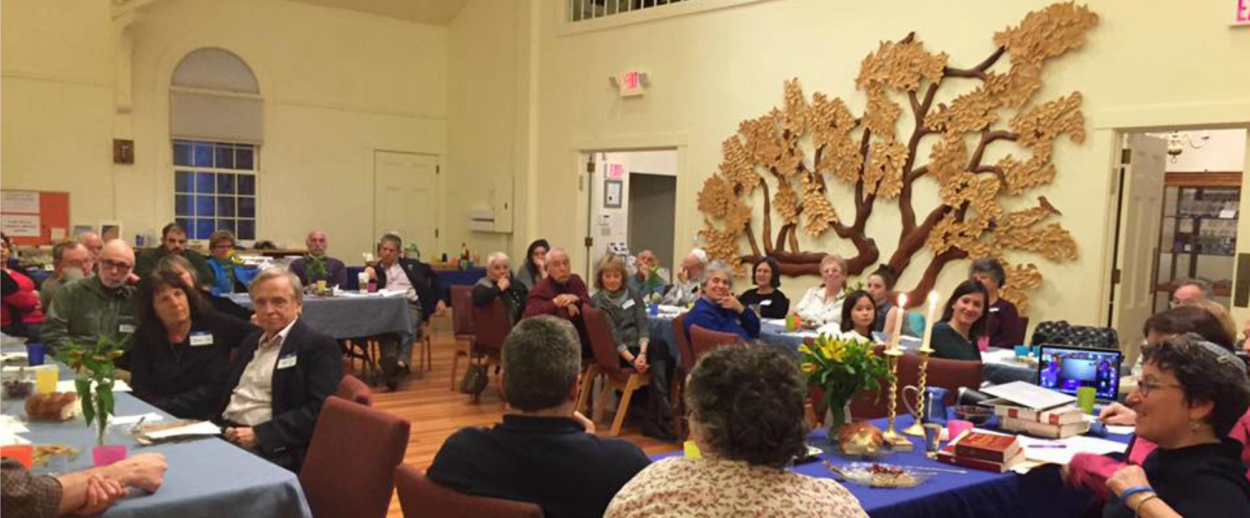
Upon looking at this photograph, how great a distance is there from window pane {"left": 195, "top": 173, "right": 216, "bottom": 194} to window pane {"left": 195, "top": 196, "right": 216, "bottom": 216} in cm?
8

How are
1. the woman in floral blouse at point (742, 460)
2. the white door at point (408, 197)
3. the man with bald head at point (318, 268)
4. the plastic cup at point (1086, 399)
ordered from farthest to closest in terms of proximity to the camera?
1. the white door at point (408, 197)
2. the man with bald head at point (318, 268)
3. the plastic cup at point (1086, 399)
4. the woman in floral blouse at point (742, 460)

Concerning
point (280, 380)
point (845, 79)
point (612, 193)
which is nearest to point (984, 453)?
point (280, 380)

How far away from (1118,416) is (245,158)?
10.2 m

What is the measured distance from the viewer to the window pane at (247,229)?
11.0m

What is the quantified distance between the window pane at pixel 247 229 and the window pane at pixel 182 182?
0.68 metres

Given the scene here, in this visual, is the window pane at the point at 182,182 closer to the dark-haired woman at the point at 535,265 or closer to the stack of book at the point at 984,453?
the dark-haired woman at the point at 535,265

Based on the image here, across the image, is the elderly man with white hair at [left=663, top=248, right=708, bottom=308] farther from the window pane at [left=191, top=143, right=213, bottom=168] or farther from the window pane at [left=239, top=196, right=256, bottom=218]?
the window pane at [left=191, top=143, right=213, bottom=168]

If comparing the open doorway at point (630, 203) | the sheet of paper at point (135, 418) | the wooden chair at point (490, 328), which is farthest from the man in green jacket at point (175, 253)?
the sheet of paper at point (135, 418)

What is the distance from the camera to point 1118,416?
3104mm

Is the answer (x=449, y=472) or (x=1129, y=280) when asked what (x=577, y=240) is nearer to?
(x=1129, y=280)

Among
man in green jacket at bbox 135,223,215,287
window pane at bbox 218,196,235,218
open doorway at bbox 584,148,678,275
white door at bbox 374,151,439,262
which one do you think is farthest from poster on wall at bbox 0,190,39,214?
open doorway at bbox 584,148,678,275

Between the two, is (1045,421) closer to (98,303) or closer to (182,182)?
(98,303)

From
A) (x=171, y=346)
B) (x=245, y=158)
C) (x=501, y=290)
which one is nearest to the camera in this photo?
(x=171, y=346)

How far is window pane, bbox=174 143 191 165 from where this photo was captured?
1054 cm
